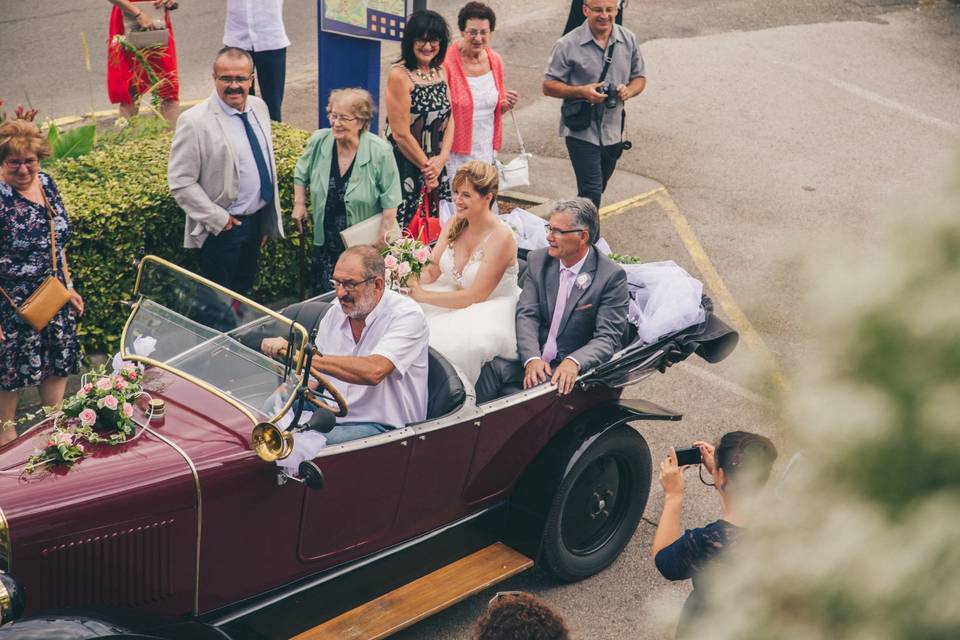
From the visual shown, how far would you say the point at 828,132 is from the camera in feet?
36.7

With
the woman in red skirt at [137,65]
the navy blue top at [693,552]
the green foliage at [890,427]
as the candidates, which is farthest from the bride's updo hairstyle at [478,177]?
the green foliage at [890,427]

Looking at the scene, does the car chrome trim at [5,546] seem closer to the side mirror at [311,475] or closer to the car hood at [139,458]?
the car hood at [139,458]

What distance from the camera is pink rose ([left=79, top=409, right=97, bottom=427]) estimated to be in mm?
3475

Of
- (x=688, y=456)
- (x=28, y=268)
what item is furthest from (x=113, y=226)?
(x=688, y=456)

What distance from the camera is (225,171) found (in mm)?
5605

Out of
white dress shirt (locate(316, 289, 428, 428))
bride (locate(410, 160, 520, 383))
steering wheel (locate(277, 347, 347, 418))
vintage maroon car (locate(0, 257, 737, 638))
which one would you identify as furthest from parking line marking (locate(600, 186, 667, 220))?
steering wheel (locate(277, 347, 347, 418))

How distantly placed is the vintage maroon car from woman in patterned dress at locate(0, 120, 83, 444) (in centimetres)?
109

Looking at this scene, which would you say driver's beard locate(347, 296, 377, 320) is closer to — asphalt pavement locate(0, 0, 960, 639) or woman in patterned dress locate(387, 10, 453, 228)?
asphalt pavement locate(0, 0, 960, 639)

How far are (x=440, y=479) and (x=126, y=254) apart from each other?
2.82m

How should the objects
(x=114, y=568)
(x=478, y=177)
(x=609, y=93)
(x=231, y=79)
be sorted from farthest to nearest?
(x=609, y=93), (x=231, y=79), (x=478, y=177), (x=114, y=568)

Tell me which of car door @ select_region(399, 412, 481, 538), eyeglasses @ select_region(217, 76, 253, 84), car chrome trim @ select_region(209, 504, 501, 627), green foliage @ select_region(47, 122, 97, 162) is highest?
eyeglasses @ select_region(217, 76, 253, 84)

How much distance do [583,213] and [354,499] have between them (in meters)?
1.77

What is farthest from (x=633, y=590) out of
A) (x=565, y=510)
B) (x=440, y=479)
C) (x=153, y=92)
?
(x=153, y=92)

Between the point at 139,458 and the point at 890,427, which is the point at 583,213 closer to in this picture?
the point at 139,458
